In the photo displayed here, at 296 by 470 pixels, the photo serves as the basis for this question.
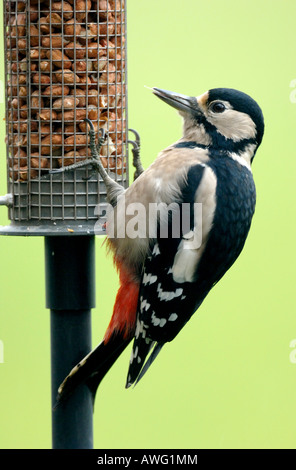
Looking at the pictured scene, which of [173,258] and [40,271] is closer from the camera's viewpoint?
[173,258]

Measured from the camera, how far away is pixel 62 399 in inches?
142

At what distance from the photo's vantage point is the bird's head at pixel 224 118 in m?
3.65

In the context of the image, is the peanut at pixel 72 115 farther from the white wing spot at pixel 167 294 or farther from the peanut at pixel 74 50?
the white wing spot at pixel 167 294

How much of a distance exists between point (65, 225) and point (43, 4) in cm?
84

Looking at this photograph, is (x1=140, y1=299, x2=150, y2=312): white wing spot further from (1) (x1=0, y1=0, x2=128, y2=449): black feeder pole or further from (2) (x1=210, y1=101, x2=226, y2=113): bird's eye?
(2) (x1=210, y1=101, x2=226, y2=113): bird's eye

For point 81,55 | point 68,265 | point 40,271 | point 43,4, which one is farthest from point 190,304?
point 40,271

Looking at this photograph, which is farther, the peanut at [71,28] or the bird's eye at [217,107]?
the bird's eye at [217,107]

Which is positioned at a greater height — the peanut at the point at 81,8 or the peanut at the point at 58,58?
the peanut at the point at 81,8

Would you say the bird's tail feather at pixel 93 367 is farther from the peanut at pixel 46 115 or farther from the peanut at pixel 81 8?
the peanut at pixel 81 8

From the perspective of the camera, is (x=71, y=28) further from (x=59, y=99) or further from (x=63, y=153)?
(x=63, y=153)

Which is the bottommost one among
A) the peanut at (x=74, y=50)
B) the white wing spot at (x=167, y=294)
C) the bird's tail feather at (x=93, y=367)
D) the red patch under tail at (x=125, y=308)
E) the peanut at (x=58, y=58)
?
the bird's tail feather at (x=93, y=367)

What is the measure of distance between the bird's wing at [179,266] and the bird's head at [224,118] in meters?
0.20

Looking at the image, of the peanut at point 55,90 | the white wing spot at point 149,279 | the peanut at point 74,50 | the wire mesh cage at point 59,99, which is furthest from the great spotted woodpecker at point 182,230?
the peanut at point 74,50

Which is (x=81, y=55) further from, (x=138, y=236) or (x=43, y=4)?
(x=138, y=236)
